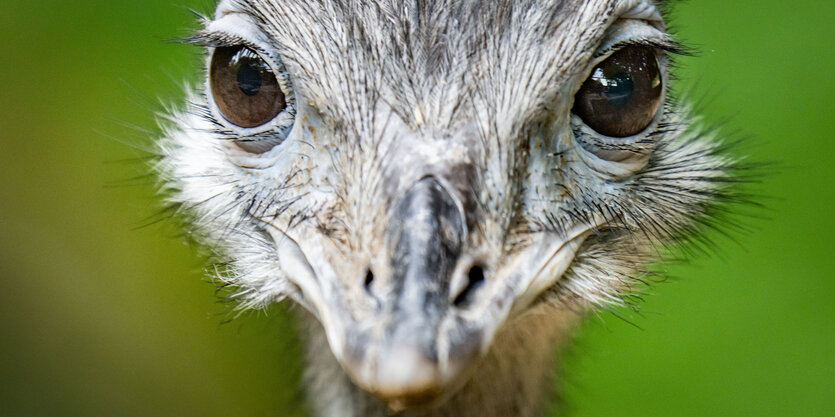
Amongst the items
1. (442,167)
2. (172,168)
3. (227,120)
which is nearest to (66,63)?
(172,168)

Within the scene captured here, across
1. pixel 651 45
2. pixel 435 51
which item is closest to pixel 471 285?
pixel 435 51

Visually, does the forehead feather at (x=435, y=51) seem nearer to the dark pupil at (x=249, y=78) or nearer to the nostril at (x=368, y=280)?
the dark pupil at (x=249, y=78)

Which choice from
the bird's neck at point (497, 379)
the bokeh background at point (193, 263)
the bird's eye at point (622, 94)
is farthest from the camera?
the bokeh background at point (193, 263)

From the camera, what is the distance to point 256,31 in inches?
71.7

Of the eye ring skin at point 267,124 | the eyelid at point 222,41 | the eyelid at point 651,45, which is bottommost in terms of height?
the eye ring skin at point 267,124

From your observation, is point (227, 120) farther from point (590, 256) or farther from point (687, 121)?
point (687, 121)

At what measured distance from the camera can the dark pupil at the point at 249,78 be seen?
1812 millimetres

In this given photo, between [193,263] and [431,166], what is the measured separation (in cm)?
250

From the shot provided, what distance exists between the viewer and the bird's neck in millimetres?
2025

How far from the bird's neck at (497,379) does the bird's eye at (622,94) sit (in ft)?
1.28

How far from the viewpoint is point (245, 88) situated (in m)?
1.83

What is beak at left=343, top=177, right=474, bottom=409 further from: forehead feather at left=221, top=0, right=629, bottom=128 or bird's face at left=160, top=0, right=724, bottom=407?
forehead feather at left=221, top=0, right=629, bottom=128

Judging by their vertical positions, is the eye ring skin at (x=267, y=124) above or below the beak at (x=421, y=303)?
above

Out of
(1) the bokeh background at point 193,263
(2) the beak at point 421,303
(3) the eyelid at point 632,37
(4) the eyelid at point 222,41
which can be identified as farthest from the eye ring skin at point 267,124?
(1) the bokeh background at point 193,263
